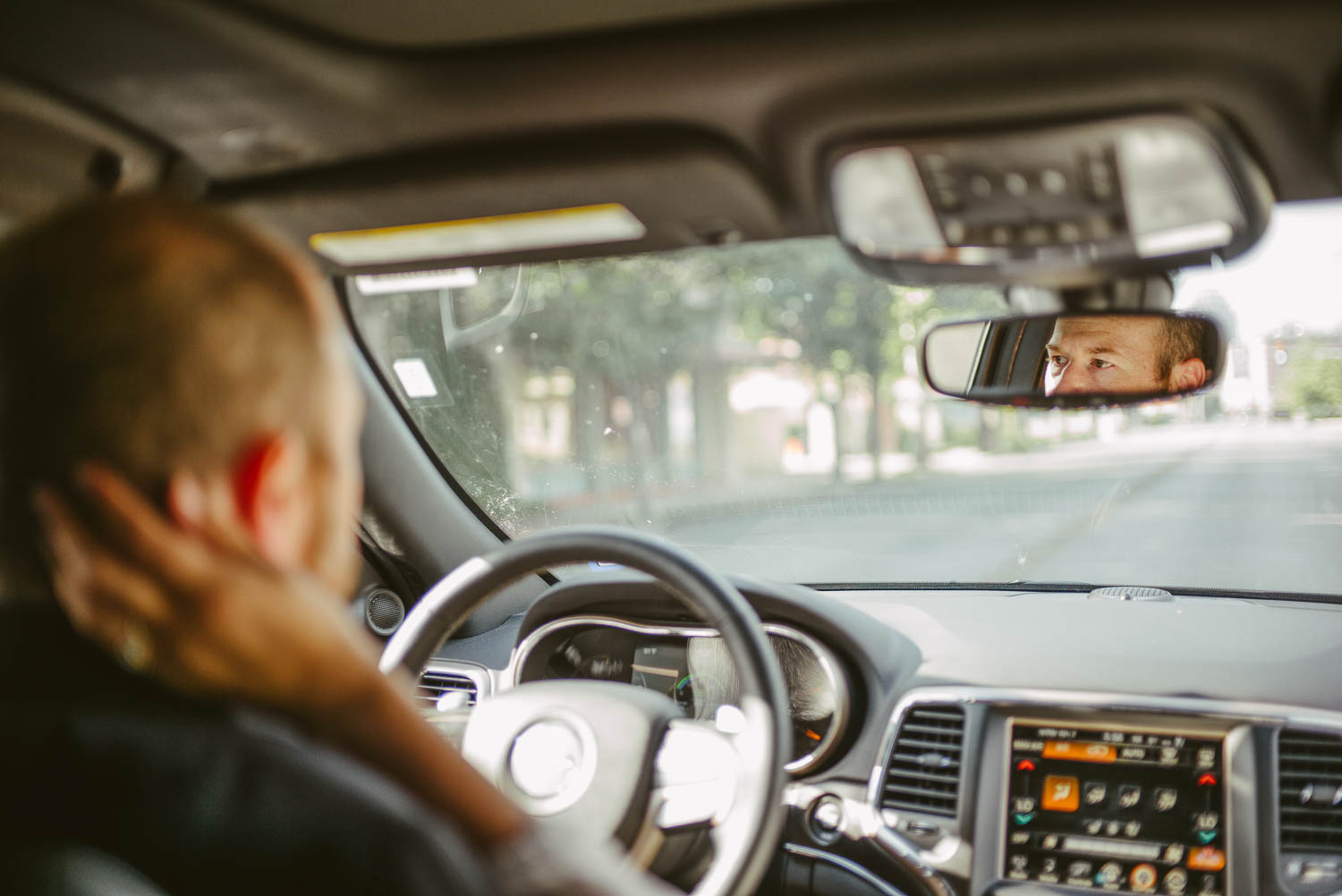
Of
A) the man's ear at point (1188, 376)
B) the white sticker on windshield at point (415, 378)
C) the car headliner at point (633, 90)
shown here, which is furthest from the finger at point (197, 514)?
the white sticker on windshield at point (415, 378)

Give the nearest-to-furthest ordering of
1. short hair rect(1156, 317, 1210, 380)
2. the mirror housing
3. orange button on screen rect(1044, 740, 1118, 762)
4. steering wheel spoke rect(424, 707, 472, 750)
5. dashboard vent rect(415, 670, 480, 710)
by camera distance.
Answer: the mirror housing < steering wheel spoke rect(424, 707, 472, 750) < short hair rect(1156, 317, 1210, 380) < orange button on screen rect(1044, 740, 1118, 762) < dashboard vent rect(415, 670, 480, 710)

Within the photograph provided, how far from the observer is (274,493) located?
1148mm

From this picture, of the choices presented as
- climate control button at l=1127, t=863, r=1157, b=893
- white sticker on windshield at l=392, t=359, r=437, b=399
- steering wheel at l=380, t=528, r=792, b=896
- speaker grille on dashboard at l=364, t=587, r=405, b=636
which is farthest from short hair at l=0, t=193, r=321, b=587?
speaker grille on dashboard at l=364, t=587, r=405, b=636

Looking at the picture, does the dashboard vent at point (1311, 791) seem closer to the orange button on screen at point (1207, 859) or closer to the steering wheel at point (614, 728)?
the orange button on screen at point (1207, 859)

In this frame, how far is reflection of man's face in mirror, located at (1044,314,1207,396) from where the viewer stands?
2805 mm

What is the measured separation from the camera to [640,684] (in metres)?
3.61

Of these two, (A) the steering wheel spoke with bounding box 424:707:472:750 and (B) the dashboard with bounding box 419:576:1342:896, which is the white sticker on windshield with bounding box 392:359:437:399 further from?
(A) the steering wheel spoke with bounding box 424:707:472:750

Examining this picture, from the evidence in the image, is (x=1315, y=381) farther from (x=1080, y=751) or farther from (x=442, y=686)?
(x=442, y=686)

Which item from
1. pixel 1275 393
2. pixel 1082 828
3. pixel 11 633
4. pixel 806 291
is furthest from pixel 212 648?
pixel 806 291

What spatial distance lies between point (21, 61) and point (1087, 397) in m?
2.53

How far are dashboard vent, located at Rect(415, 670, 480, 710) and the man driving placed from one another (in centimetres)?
245

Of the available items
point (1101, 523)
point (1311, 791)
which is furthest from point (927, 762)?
point (1101, 523)

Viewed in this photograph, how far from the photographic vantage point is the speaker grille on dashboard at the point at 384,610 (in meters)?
4.31

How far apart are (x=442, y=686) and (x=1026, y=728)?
1.78 metres
